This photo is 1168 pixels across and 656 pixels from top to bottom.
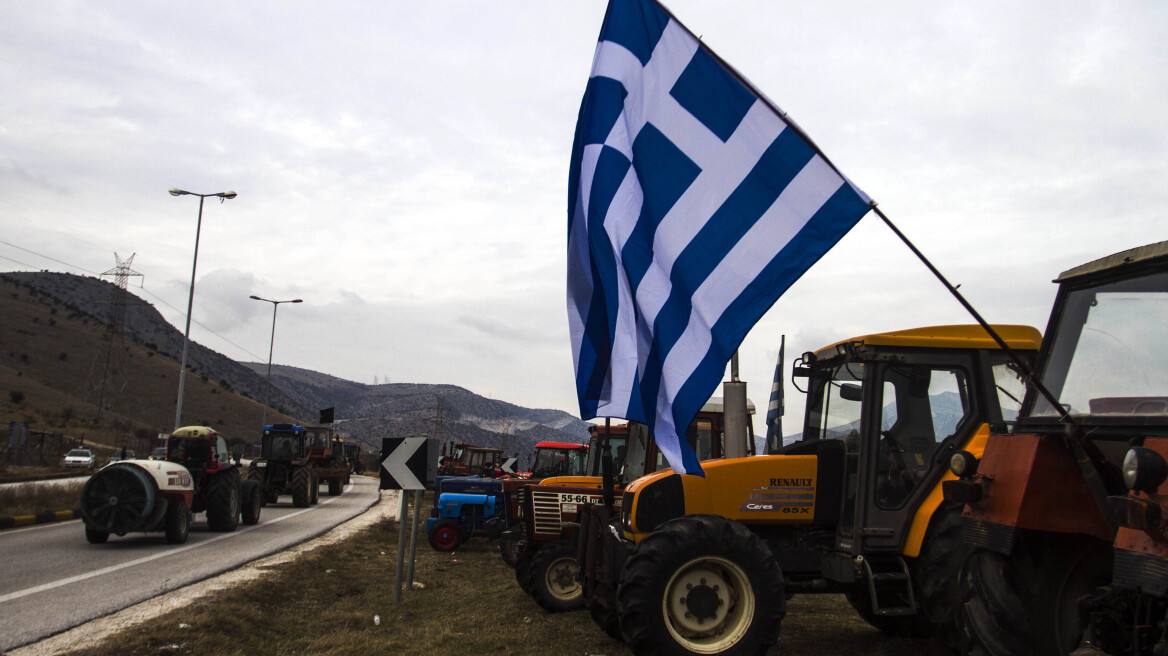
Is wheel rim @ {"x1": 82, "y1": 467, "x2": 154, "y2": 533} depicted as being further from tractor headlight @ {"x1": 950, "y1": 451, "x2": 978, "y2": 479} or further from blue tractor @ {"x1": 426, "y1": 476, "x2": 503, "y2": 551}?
tractor headlight @ {"x1": 950, "y1": 451, "x2": 978, "y2": 479}

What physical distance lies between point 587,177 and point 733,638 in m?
3.45

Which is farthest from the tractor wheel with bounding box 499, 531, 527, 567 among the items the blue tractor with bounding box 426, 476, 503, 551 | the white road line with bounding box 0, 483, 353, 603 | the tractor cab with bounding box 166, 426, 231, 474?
the tractor cab with bounding box 166, 426, 231, 474

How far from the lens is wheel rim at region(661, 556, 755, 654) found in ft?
19.7

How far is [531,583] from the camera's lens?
31.1 feet

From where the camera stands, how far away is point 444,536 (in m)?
15.9

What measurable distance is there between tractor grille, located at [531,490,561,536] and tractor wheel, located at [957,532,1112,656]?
263 inches

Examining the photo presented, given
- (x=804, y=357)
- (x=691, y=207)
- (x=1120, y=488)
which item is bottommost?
(x=1120, y=488)

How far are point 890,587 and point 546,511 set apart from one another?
4773 millimetres

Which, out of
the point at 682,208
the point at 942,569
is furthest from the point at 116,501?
the point at 942,569

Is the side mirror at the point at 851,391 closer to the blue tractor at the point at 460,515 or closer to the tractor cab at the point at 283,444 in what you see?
the blue tractor at the point at 460,515

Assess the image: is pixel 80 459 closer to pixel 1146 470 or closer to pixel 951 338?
pixel 951 338

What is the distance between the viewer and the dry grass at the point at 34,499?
18675 mm

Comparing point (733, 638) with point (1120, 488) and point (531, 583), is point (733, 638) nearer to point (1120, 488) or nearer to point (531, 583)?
point (1120, 488)

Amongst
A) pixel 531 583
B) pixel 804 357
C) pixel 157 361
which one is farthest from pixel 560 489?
pixel 157 361
